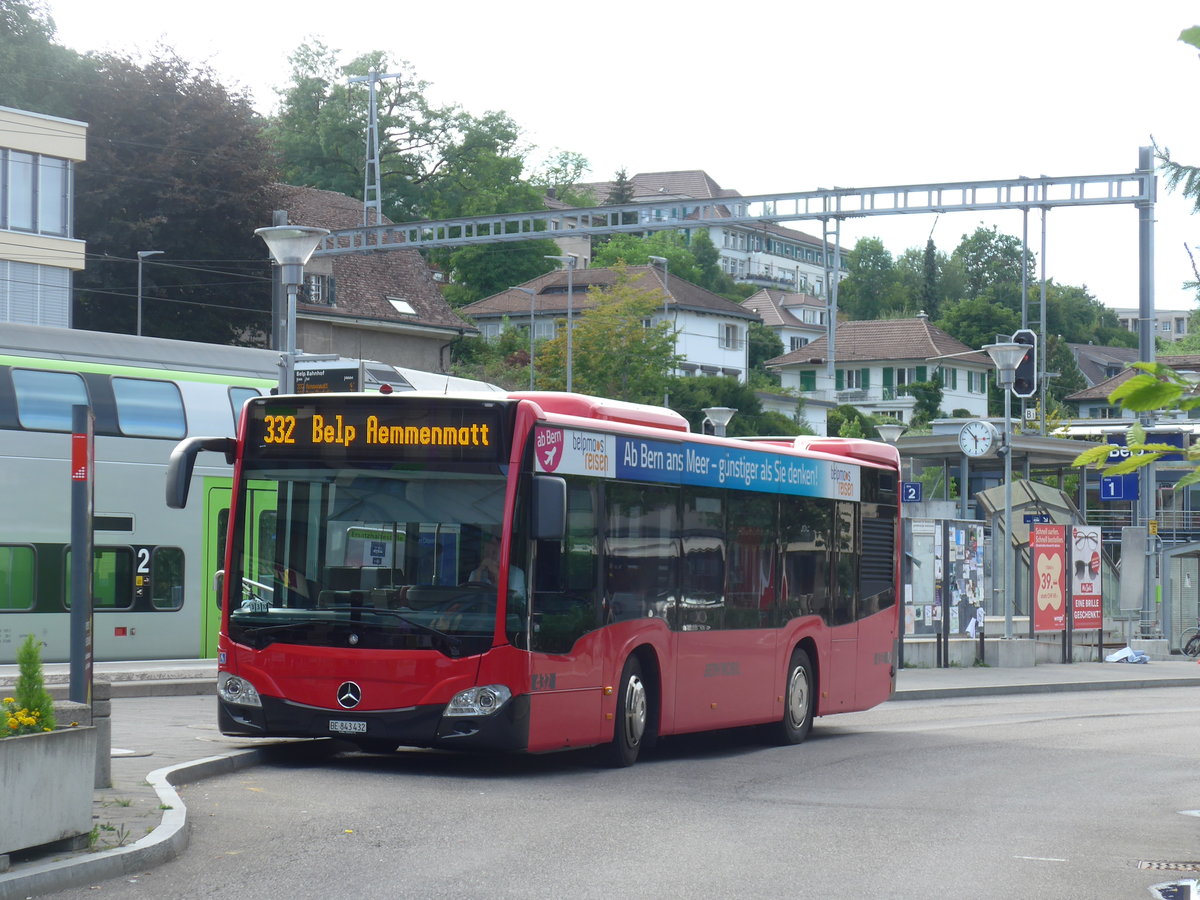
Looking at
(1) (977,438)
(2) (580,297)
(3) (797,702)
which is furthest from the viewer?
(2) (580,297)

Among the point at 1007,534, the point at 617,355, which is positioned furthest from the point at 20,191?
the point at 617,355

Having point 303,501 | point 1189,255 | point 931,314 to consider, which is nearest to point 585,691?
point 303,501

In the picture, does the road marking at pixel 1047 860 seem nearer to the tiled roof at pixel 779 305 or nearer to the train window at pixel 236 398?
the train window at pixel 236 398

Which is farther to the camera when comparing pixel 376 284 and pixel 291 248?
pixel 376 284

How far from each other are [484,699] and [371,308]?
52.6 meters

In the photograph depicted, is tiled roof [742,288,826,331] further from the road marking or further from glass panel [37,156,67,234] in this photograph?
the road marking

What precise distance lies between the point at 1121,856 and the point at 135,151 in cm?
4488

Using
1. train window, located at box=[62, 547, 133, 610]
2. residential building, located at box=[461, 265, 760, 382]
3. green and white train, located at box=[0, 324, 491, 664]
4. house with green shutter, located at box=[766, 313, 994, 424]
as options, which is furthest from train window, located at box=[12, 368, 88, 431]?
house with green shutter, located at box=[766, 313, 994, 424]

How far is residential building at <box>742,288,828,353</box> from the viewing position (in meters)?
139

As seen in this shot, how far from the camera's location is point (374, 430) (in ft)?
42.6

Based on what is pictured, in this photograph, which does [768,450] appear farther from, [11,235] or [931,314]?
[931,314]

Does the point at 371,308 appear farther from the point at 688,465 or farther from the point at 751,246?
the point at 751,246

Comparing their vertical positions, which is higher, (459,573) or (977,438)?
(977,438)

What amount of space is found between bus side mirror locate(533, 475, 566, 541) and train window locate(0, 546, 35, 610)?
1087 centimetres
